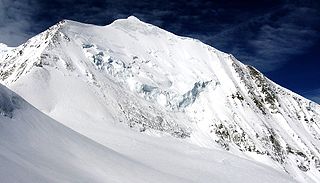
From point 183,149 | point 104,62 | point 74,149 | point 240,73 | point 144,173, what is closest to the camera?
point 74,149

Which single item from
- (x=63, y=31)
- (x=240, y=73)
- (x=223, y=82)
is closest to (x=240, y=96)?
(x=223, y=82)

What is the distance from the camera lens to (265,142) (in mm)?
71688

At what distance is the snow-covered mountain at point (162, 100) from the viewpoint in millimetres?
52438

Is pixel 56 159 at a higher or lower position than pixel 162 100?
lower

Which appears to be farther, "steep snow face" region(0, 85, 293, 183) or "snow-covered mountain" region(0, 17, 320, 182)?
"snow-covered mountain" region(0, 17, 320, 182)

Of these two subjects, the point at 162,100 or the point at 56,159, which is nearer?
the point at 56,159

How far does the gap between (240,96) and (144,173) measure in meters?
47.3

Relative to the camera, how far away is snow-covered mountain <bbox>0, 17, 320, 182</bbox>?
172 ft

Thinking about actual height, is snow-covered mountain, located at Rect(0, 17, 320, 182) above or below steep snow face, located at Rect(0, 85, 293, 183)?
above

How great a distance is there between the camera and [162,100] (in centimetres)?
6975

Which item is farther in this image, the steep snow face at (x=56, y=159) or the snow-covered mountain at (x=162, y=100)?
the snow-covered mountain at (x=162, y=100)

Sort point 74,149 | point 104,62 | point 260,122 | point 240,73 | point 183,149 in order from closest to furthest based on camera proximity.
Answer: point 74,149 → point 183,149 → point 104,62 → point 260,122 → point 240,73

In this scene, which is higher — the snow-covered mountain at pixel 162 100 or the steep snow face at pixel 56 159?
the snow-covered mountain at pixel 162 100

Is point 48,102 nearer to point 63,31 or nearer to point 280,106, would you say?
point 63,31
